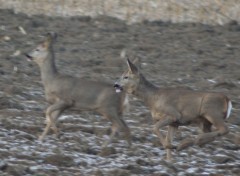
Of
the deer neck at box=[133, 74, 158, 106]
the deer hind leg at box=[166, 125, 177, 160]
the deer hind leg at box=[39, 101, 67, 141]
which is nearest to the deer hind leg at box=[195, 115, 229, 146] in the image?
the deer hind leg at box=[166, 125, 177, 160]

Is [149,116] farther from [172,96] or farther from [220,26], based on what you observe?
[220,26]

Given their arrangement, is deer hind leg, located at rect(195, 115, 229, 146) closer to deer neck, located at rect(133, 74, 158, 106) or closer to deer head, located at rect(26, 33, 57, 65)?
deer neck, located at rect(133, 74, 158, 106)

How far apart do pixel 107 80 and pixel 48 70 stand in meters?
4.38

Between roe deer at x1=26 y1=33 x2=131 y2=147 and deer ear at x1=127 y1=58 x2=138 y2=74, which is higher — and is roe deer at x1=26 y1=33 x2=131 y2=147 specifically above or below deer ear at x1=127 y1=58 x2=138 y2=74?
below

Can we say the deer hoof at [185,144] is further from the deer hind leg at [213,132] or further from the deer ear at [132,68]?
the deer ear at [132,68]

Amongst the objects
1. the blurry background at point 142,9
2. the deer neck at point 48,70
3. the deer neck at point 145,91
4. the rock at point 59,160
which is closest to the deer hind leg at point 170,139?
Answer: the deer neck at point 145,91

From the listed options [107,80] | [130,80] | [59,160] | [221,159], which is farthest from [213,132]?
[107,80]

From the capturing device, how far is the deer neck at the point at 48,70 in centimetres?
1445

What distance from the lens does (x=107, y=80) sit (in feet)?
61.9

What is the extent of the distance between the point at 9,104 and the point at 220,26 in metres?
12.2

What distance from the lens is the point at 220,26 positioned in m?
26.9

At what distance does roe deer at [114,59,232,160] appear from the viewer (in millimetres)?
13078

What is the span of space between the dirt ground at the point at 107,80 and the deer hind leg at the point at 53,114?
0.74ft

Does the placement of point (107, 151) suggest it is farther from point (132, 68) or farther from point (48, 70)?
point (48, 70)
